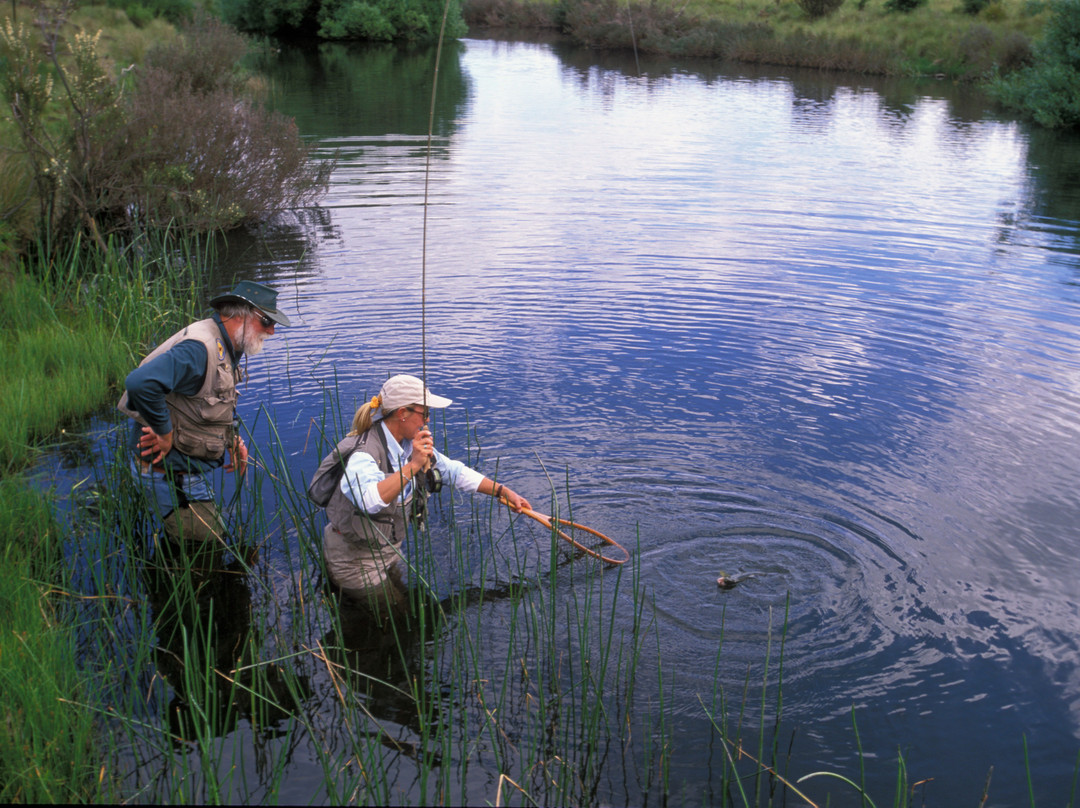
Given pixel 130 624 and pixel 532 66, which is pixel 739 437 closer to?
pixel 130 624

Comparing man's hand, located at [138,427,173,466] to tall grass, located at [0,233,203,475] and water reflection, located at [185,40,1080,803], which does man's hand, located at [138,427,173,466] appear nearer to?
tall grass, located at [0,233,203,475]

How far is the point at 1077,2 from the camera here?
87.4 feet

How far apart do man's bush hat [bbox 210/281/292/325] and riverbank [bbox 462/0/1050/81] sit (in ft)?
112

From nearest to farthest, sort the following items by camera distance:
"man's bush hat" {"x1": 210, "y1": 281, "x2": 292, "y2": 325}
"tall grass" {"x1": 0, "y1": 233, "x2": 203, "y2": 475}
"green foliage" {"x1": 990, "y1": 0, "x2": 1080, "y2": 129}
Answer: "man's bush hat" {"x1": 210, "y1": 281, "x2": 292, "y2": 325}
"tall grass" {"x1": 0, "y1": 233, "x2": 203, "y2": 475}
"green foliage" {"x1": 990, "y1": 0, "x2": 1080, "y2": 129}

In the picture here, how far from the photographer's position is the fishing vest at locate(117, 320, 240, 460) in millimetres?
5605

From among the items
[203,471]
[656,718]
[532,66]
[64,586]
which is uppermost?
[532,66]

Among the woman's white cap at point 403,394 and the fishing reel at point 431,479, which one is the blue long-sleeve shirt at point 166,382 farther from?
the fishing reel at point 431,479

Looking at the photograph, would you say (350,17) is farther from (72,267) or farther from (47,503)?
(47,503)

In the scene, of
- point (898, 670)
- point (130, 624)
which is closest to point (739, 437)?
point (898, 670)

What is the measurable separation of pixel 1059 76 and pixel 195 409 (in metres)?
29.1

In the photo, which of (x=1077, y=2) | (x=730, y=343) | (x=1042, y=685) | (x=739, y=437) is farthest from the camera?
(x=1077, y=2)

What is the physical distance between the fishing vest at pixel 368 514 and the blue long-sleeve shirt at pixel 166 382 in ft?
3.28

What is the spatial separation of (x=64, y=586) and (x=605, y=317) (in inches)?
284

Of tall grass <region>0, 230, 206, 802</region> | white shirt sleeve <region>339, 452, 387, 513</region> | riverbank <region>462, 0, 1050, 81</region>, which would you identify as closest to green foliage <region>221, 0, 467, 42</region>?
riverbank <region>462, 0, 1050, 81</region>
